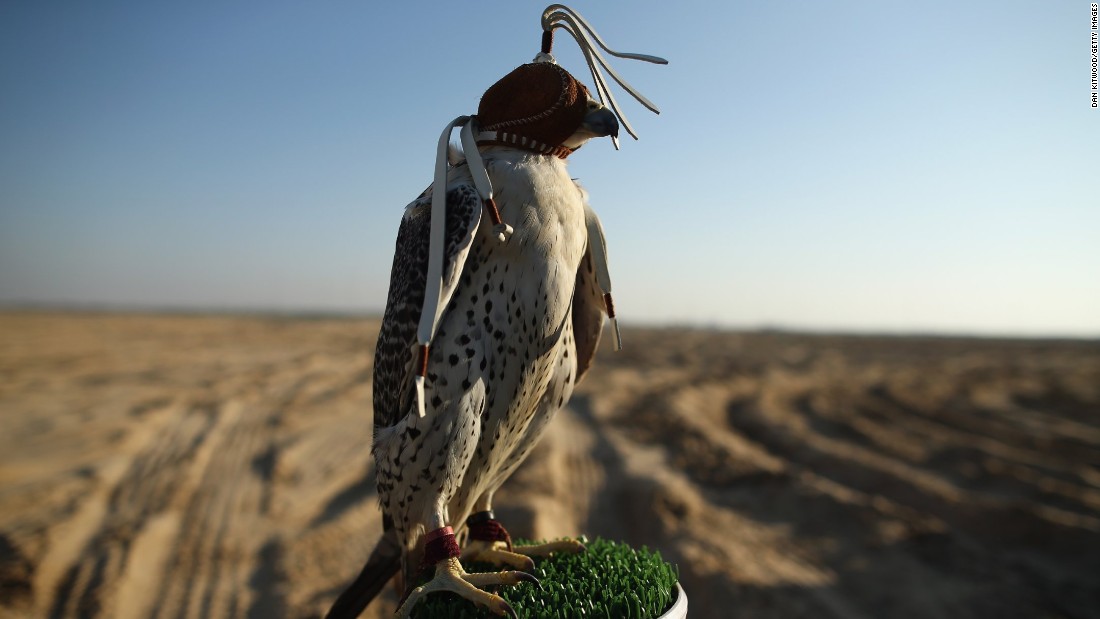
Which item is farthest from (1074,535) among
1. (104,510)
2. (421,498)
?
(104,510)

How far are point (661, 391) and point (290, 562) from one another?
7.32 m

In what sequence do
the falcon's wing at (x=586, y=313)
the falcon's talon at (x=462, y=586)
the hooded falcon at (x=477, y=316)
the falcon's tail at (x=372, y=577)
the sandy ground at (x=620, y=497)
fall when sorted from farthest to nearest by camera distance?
the sandy ground at (x=620, y=497) → the falcon's wing at (x=586, y=313) → the falcon's tail at (x=372, y=577) → the hooded falcon at (x=477, y=316) → the falcon's talon at (x=462, y=586)

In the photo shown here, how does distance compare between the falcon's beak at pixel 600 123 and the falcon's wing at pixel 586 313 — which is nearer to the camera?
the falcon's beak at pixel 600 123

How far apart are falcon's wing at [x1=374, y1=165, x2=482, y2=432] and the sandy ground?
2521mm

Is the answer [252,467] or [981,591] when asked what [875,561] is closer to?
[981,591]

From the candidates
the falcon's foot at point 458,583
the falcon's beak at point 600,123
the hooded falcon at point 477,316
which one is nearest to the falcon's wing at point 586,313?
the hooded falcon at point 477,316

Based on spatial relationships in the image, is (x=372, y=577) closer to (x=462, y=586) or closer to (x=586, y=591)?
(x=462, y=586)

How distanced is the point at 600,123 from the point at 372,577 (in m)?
1.63

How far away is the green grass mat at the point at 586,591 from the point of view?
180 centimetres

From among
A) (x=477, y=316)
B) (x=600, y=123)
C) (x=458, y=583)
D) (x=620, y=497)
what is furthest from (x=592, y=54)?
(x=620, y=497)

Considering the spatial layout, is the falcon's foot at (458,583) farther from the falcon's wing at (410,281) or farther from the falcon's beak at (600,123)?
the falcon's beak at (600,123)

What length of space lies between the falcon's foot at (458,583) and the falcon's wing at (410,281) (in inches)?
16.7

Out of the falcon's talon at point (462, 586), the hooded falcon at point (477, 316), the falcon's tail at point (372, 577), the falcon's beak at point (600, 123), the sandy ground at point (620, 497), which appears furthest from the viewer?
the sandy ground at point (620, 497)

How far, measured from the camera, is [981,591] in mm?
4285
